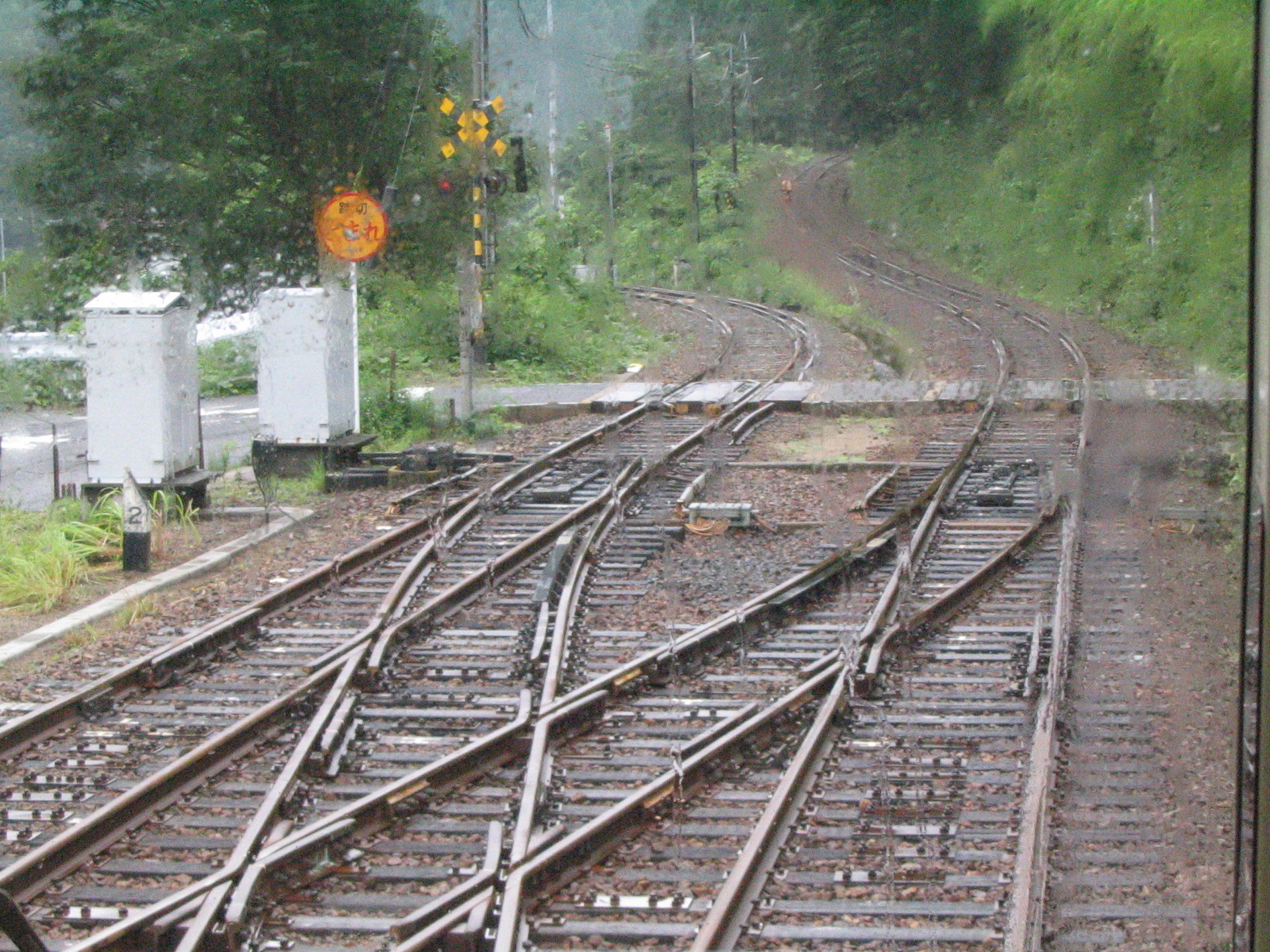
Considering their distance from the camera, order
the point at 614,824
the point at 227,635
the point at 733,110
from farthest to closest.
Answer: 1. the point at 733,110
2. the point at 227,635
3. the point at 614,824

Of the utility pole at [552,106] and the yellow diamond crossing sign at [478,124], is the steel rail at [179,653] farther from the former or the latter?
the utility pole at [552,106]

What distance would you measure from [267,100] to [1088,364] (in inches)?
396

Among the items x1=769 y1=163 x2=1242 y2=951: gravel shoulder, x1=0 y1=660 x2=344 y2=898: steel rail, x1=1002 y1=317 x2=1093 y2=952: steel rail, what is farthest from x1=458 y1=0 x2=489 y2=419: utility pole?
x1=0 y1=660 x2=344 y2=898: steel rail

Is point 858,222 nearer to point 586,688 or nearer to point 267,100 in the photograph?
point 586,688

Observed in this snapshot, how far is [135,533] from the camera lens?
9281mm

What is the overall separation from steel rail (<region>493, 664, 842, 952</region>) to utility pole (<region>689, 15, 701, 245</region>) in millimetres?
3407

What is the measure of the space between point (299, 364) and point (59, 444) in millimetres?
4661

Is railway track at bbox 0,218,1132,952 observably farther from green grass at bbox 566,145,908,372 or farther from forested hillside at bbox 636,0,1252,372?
forested hillside at bbox 636,0,1252,372

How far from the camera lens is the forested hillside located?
669 centimetres

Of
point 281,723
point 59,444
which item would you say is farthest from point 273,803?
point 59,444

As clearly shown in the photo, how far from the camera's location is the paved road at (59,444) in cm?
1305

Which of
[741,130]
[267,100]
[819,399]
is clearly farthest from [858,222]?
[267,100]

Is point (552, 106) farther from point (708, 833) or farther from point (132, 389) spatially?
point (708, 833)

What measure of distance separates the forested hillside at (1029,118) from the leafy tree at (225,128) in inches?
367
